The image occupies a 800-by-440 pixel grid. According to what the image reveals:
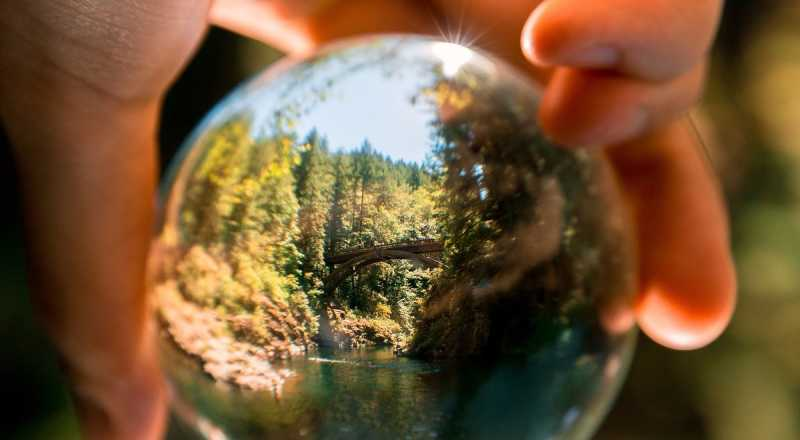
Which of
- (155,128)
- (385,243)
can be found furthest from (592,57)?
(155,128)

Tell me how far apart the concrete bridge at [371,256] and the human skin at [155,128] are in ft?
0.34

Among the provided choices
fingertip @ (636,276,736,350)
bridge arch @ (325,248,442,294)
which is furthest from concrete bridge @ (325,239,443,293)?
fingertip @ (636,276,736,350)

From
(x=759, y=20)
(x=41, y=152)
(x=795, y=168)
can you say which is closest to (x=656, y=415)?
(x=795, y=168)

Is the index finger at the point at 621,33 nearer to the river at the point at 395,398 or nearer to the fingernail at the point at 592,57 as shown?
the fingernail at the point at 592,57

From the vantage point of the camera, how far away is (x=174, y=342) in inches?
13.5

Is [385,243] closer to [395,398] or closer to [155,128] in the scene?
[395,398]

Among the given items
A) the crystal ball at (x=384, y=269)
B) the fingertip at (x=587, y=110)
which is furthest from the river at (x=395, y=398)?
the fingertip at (x=587, y=110)

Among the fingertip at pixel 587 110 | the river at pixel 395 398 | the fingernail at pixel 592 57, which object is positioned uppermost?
the fingernail at pixel 592 57

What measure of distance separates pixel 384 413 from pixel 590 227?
136mm

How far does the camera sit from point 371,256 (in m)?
0.31

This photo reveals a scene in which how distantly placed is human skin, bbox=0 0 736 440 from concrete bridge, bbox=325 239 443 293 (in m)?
0.10

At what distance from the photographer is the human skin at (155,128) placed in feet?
1.19

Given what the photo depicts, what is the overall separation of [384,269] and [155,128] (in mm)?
233

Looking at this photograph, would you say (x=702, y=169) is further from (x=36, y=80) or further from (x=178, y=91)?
(x=178, y=91)
